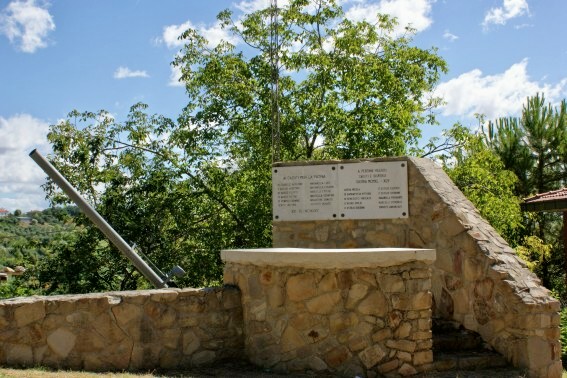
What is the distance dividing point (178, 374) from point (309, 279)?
1415 millimetres

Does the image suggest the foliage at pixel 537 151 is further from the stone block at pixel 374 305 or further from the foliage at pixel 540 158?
the stone block at pixel 374 305

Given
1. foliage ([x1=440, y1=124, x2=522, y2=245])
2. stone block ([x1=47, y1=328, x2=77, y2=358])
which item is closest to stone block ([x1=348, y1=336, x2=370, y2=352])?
stone block ([x1=47, y1=328, x2=77, y2=358])

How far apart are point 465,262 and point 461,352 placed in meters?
0.90

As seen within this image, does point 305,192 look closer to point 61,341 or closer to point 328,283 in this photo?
point 328,283

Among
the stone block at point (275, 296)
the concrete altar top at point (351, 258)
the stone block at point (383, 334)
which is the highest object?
the concrete altar top at point (351, 258)

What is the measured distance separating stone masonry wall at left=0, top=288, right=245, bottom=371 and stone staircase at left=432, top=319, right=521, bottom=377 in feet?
6.70

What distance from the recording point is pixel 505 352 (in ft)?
19.6

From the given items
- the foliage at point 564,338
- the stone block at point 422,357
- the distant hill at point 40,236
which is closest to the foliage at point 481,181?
the foliage at point 564,338

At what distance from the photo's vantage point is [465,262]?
250 inches

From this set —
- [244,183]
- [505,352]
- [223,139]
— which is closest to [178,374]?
[505,352]

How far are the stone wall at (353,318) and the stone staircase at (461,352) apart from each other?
38cm

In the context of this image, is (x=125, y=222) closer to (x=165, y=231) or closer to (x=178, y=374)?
(x=165, y=231)

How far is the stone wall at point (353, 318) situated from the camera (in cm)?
542

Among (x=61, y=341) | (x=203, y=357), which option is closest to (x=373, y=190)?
(x=203, y=357)
